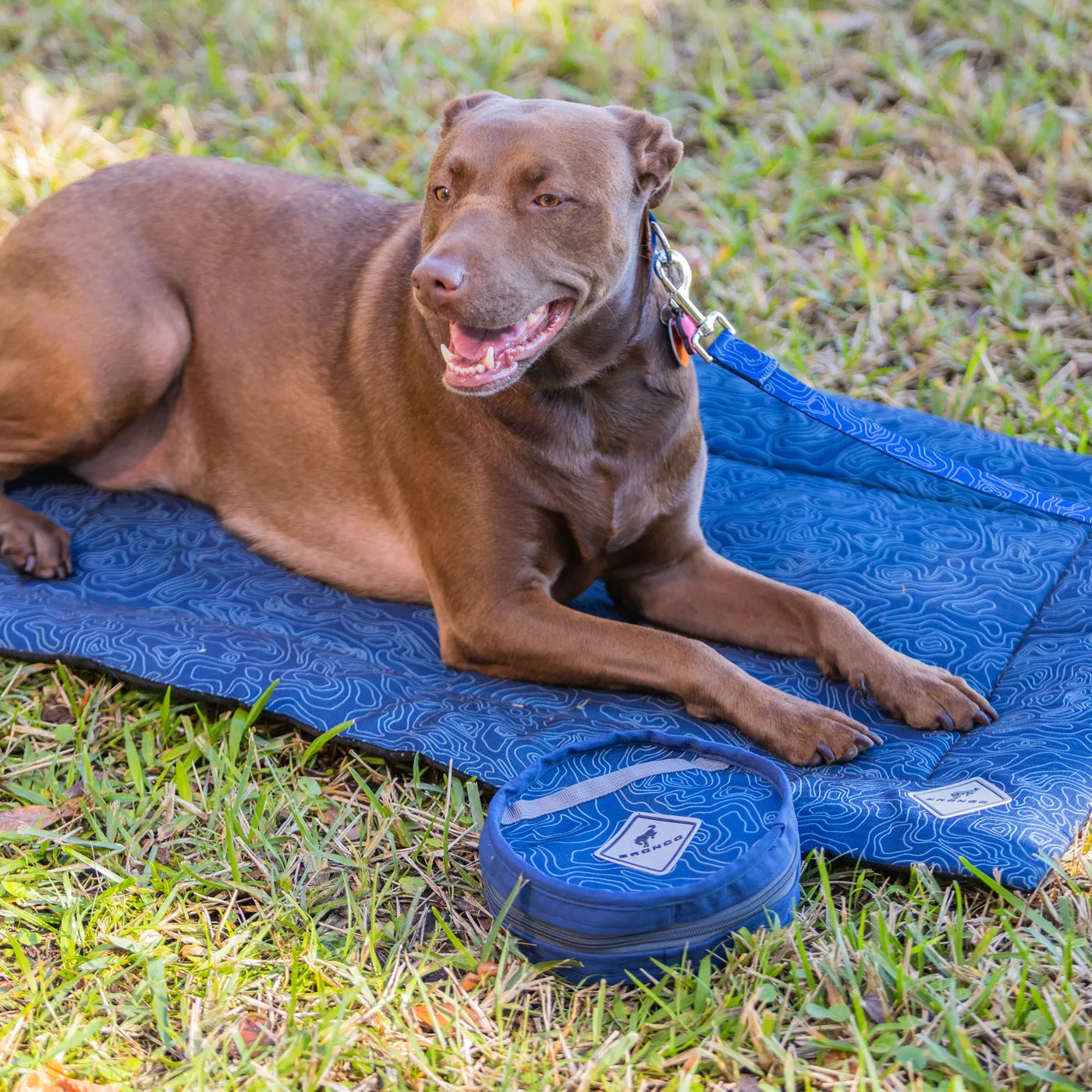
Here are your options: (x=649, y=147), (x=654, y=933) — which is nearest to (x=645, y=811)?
(x=654, y=933)

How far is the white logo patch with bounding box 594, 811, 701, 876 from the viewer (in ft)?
7.77

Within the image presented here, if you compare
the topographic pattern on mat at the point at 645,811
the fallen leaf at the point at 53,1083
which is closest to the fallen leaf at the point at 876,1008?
the topographic pattern on mat at the point at 645,811

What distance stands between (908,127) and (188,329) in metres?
3.52

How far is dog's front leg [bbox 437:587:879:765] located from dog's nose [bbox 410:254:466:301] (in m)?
0.81

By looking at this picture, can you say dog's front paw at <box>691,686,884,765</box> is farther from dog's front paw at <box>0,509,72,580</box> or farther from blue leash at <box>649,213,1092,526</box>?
dog's front paw at <box>0,509,72,580</box>

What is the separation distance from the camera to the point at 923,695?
9.81ft

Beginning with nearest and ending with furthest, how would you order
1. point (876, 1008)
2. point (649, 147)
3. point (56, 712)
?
point (876, 1008) < point (649, 147) < point (56, 712)

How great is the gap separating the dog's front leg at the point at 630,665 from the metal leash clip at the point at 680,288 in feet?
2.21

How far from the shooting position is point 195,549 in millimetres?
3807

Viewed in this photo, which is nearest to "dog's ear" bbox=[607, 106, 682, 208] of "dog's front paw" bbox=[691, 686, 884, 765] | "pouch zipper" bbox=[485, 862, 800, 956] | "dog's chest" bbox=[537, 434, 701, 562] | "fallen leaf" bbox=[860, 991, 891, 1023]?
"dog's chest" bbox=[537, 434, 701, 562]

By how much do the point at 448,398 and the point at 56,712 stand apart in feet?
3.99

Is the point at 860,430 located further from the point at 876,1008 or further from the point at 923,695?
the point at 876,1008

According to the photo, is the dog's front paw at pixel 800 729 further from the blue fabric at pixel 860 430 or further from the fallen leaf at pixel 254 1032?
the fallen leaf at pixel 254 1032

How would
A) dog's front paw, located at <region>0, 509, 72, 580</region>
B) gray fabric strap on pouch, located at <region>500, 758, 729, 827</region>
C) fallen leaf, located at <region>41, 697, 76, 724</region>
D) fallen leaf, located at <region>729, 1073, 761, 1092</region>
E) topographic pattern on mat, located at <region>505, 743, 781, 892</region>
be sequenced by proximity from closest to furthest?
1. fallen leaf, located at <region>729, 1073, 761, 1092</region>
2. topographic pattern on mat, located at <region>505, 743, 781, 892</region>
3. gray fabric strap on pouch, located at <region>500, 758, 729, 827</region>
4. fallen leaf, located at <region>41, 697, 76, 724</region>
5. dog's front paw, located at <region>0, 509, 72, 580</region>
